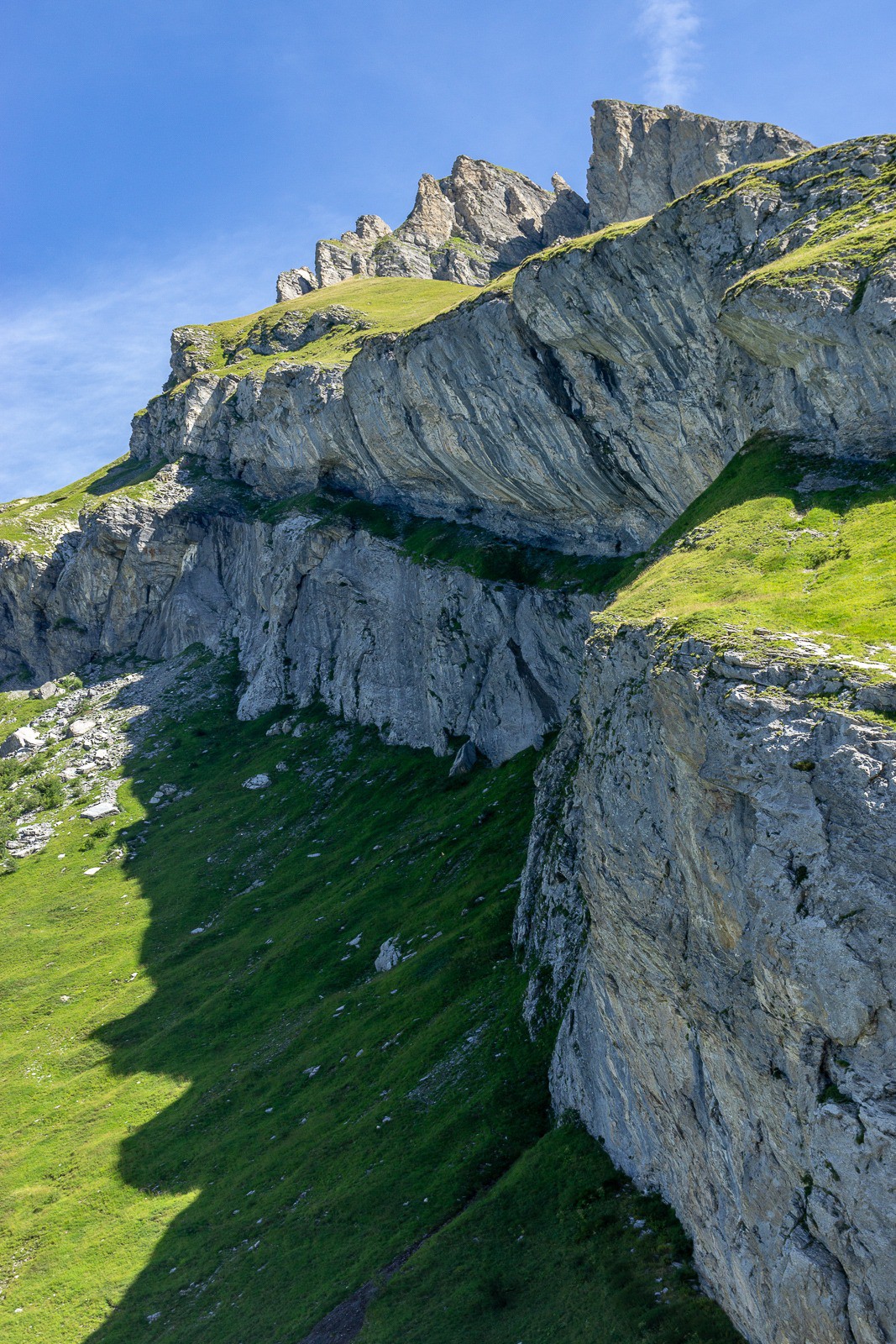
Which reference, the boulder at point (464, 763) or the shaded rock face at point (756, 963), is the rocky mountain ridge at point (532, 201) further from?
the shaded rock face at point (756, 963)

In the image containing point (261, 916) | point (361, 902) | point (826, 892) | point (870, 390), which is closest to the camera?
point (826, 892)

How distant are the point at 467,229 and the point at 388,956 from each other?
160150mm

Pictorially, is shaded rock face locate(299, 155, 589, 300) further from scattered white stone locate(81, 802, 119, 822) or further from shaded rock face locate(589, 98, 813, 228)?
scattered white stone locate(81, 802, 119, 822)

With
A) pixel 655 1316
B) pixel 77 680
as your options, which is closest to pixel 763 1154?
pixel 655 1316

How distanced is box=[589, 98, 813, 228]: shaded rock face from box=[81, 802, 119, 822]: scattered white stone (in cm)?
10547

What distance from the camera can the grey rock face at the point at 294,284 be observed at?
182875mm

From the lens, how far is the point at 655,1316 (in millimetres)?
24062

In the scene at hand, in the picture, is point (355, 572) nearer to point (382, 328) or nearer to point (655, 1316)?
point (382, 328)

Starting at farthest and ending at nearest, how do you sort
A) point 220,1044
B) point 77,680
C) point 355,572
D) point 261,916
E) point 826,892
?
point 77,680 → point 355,572 → point 261,916 → point 220,1044 → point 826,892

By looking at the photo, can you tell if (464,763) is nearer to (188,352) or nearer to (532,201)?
(188,352)

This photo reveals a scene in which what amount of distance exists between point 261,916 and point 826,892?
5809cm

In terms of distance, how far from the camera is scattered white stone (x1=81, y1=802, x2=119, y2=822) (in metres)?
89.1

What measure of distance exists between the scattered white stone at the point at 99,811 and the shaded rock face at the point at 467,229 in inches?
4622

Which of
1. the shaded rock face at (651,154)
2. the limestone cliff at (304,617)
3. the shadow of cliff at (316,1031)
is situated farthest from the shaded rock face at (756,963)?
the shaded rock face at (651,154)
